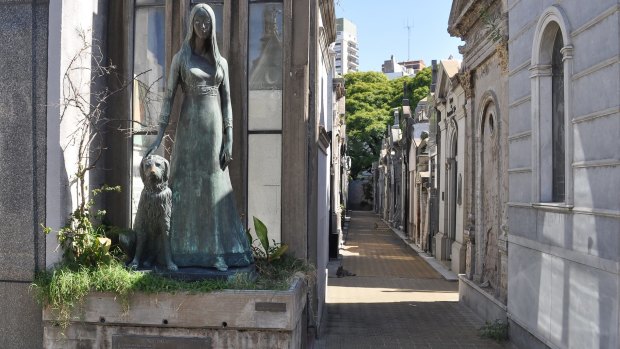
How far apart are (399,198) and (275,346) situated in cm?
2829

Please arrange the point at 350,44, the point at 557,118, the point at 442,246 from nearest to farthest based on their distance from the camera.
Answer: the point at 557,118, the point at 442,246, the point at 350,44

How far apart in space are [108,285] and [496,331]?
542cm

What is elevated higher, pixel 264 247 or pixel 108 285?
pixel 264 247

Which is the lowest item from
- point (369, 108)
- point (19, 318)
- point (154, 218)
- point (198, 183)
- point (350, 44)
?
point (19, 318)

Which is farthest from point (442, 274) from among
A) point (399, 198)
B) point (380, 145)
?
point (380, 145)

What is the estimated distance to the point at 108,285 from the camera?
5074 millimetres

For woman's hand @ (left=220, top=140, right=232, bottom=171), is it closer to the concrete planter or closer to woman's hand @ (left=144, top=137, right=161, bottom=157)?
woman's hand @ (left=144, top=137, right=161, bottom=157)

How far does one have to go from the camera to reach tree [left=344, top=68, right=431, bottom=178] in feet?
150

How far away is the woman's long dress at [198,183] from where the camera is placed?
5426 millimetres

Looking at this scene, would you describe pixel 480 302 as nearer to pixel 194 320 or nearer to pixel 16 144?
pixel 194 320

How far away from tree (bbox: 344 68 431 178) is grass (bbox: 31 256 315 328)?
3994 centimetres

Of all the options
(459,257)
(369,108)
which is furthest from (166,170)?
(369,108)

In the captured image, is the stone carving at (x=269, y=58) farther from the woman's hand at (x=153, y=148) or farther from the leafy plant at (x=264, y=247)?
the woman's hand at (x=153, y=148)

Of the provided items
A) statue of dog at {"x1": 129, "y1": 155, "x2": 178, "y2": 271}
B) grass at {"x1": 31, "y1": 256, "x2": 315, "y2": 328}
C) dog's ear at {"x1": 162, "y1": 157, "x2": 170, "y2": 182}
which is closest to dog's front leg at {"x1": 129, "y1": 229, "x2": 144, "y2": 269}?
statue of dog at {"x1": 129, "y1": 155, "x2": 178, "y2": 271}
